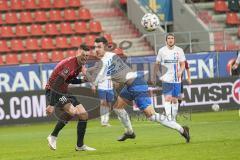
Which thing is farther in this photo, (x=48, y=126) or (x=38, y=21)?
(x=38, y=21)

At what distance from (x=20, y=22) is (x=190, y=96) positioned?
27.5ft

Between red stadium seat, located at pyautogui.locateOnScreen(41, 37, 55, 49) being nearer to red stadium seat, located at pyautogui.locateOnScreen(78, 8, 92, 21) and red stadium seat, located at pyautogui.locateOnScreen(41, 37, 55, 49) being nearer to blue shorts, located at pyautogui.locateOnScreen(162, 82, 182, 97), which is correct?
red stadium seat, located at pyautogui.locateOnScreen(78, 8, 92, 21)

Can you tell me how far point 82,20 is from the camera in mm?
33500

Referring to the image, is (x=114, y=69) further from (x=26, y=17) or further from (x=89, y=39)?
(x=26, y=17)

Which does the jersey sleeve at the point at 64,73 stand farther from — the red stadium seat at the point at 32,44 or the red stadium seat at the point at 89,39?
the red stadium seat at the point at 89,39

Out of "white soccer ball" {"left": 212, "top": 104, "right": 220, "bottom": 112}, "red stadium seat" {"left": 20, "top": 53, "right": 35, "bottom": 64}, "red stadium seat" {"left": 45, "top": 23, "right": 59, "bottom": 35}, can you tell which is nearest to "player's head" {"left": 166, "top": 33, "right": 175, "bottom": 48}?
"white soccer ball" {"left": 212, "top": 104, "right": 220, "bottom": 112}

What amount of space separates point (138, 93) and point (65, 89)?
1466mm

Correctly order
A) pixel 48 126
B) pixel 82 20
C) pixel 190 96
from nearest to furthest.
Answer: pixel 48 126 < pixel 190 96 < pixel 82 20

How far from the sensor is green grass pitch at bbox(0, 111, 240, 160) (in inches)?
544

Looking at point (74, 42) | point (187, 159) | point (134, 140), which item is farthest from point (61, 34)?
point (187, 159)

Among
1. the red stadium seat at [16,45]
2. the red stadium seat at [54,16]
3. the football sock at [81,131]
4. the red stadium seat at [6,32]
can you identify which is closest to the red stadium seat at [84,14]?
the red stadium seat at [54,16]

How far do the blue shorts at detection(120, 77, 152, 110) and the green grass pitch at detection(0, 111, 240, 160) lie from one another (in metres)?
0.87

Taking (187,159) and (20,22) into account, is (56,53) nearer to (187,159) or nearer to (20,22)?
(20,22)

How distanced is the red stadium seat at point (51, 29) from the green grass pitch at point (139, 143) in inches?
316
